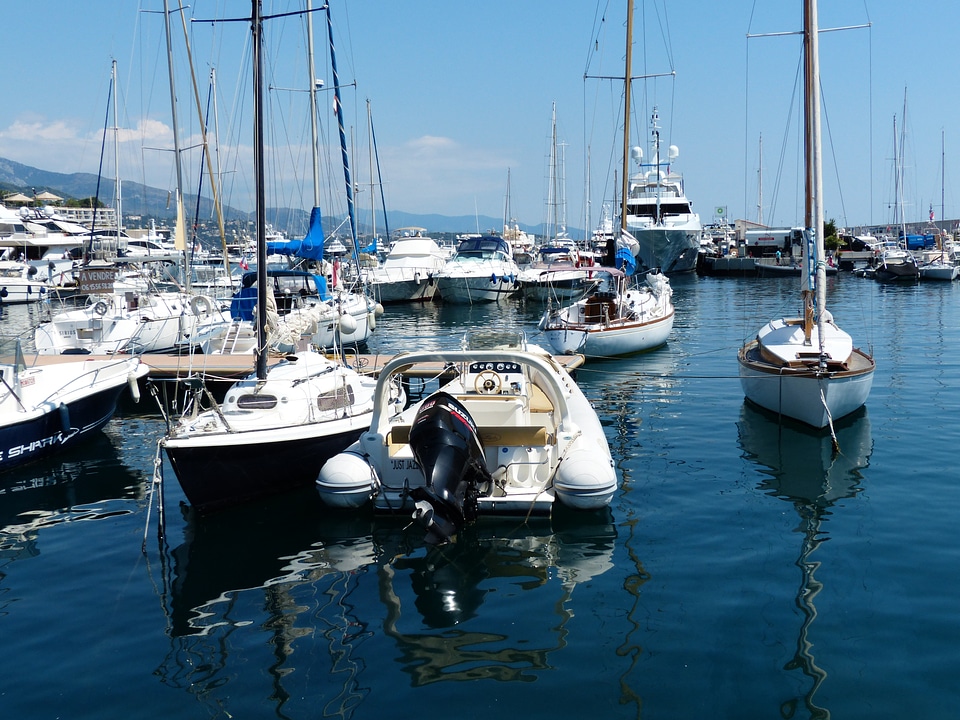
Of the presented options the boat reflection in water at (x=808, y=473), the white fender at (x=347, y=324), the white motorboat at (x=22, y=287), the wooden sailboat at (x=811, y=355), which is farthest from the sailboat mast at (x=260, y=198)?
the white motorboat at (x=22, y=287)

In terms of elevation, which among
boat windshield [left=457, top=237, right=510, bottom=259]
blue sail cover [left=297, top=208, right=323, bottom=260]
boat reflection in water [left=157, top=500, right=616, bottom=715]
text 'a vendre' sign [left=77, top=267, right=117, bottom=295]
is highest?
boat windshield [left=457, top=237, right=510, bottom=259]

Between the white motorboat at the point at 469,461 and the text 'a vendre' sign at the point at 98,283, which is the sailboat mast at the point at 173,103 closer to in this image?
the text 'a vendre' sign at the point at 98,283

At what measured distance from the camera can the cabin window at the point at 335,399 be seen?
1334 centimetres

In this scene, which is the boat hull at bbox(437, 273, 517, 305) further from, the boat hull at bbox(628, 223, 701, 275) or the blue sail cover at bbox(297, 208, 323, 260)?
the blue sail cover at bbox(297, 208, 323, 260)

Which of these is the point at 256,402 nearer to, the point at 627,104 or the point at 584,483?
the point at 584,483

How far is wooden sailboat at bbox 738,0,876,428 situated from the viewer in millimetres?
15195

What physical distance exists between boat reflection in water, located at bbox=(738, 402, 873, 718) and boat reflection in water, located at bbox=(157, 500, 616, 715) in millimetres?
2183

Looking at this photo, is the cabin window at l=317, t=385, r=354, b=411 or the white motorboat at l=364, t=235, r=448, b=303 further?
the white motorboat at l=364, t=235, r=448, b=303

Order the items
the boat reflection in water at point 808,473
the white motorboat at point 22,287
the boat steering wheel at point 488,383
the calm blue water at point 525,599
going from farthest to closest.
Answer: the white motorboat at point 22,287 < the boat steering wheel at point 488,383 < the boat reflection in water at point 808,473 < the calm blue water at point 525,599

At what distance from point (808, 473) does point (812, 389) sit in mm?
2407

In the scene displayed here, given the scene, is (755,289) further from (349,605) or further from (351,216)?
(349,605)

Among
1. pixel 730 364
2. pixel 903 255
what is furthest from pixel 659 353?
pixel 903 255

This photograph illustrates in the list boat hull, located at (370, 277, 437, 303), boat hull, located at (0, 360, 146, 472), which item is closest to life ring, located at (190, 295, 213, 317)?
boat hull, located at (0, 360, 146, 472)

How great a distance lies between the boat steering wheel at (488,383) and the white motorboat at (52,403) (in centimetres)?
607
